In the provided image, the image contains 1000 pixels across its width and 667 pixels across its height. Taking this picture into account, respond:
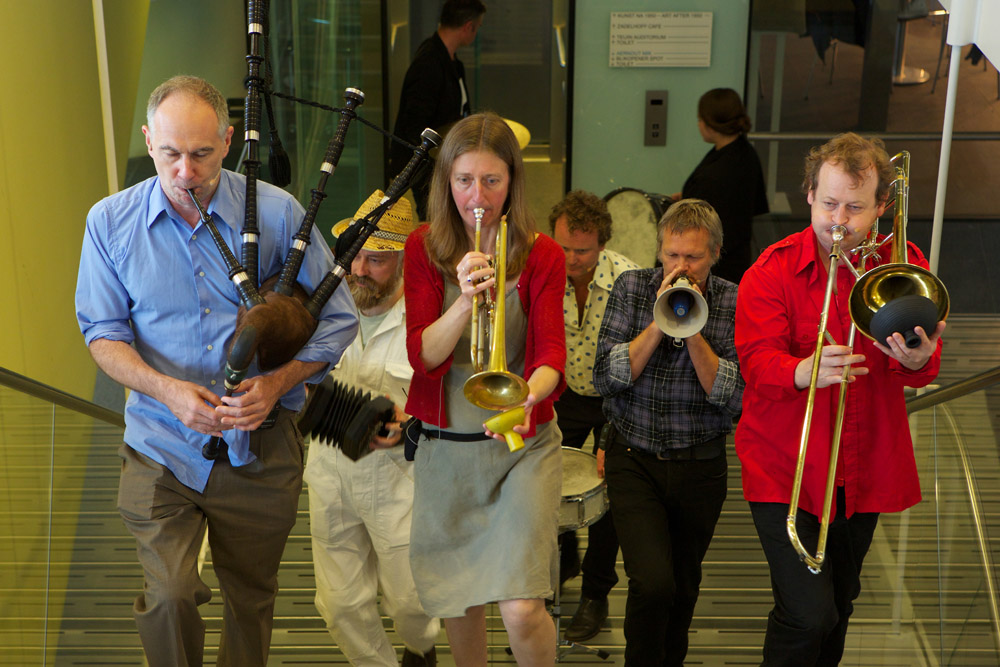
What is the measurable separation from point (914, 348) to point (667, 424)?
925 millimetres

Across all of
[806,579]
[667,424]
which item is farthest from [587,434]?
[806,579]

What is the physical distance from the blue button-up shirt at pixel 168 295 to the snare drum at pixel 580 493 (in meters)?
1.16

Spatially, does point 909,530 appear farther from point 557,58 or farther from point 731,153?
point 557,58

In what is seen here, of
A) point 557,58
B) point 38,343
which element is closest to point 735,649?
point 38,343

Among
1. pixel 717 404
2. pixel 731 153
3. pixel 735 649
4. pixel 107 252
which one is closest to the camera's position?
pixel 107 252

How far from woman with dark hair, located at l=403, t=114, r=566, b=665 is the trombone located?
0.69 meters

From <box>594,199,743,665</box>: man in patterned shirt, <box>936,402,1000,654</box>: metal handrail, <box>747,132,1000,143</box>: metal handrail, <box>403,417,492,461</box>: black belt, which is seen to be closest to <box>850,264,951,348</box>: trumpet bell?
<box>594,199,743,665</box>: man in patterned shirt

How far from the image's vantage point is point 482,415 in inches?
120

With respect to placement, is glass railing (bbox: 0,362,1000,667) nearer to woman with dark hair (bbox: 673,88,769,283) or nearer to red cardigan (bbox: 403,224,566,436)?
red cardigan (bbox: 403,224,566,436)

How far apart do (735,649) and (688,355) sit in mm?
1413

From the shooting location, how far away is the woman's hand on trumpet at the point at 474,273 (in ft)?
9.02

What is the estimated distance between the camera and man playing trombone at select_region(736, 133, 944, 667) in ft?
9.75

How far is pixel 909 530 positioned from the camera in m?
4.21

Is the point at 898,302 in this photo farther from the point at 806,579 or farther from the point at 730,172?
the point at 730,172
